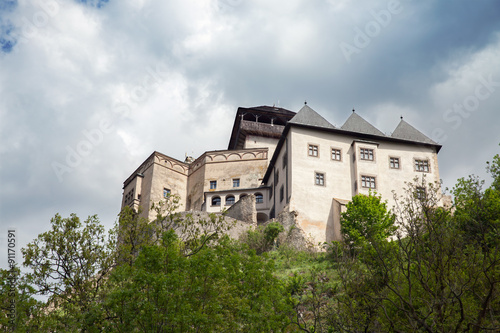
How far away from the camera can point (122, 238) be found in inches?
825

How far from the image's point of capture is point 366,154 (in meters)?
45.0

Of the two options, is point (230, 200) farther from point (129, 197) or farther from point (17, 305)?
point (17, 305)

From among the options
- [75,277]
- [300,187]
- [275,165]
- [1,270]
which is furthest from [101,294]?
[275,165]

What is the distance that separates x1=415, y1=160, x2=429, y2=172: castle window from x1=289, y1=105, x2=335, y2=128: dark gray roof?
7.54m

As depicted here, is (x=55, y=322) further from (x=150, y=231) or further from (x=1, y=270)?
(x=150, y=231)

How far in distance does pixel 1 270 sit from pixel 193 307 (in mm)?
6432

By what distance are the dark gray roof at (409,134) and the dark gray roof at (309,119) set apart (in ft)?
19.6

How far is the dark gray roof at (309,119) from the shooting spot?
4584cm

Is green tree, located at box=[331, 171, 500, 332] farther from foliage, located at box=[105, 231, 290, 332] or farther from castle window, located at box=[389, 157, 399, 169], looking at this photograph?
castle window, located at box=[389, 157, 399, 169]

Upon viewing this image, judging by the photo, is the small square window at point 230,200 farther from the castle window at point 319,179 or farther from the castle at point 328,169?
the castle window at point 319,179

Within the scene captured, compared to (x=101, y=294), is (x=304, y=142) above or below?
above

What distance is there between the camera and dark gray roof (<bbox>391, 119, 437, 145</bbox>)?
154 ft

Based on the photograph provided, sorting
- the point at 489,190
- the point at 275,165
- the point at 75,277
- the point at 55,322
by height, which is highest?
the point at 275,165

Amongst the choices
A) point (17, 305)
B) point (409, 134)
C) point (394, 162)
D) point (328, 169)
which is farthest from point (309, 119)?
point (17, 305)
